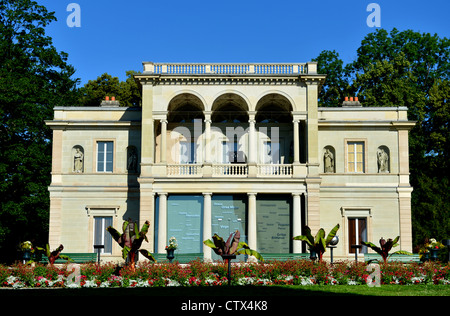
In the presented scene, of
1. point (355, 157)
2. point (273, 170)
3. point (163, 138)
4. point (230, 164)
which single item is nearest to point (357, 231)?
point (355, 157)

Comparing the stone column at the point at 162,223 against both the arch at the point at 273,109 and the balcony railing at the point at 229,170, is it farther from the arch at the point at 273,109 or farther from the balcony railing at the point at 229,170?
the arch at the point at 273,109

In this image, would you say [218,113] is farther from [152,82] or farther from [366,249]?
[366,249]

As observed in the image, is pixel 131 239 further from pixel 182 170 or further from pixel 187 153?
pixel 187 153

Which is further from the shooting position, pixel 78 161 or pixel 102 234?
pixel 78 161

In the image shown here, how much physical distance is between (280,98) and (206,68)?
5.05 metres

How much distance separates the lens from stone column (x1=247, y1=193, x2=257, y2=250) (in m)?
36.2

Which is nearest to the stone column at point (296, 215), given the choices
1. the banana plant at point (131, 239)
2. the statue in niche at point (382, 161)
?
the statue in niche at point (382, 161)

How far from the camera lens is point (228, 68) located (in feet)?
125

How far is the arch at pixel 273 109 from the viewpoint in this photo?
128 feet

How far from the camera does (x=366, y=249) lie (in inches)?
1508

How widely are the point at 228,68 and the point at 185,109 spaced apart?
176 inches

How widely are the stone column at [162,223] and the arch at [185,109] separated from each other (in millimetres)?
5607

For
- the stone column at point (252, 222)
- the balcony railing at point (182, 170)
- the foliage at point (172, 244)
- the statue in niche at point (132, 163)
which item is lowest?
the foliage at point (172, 244)
